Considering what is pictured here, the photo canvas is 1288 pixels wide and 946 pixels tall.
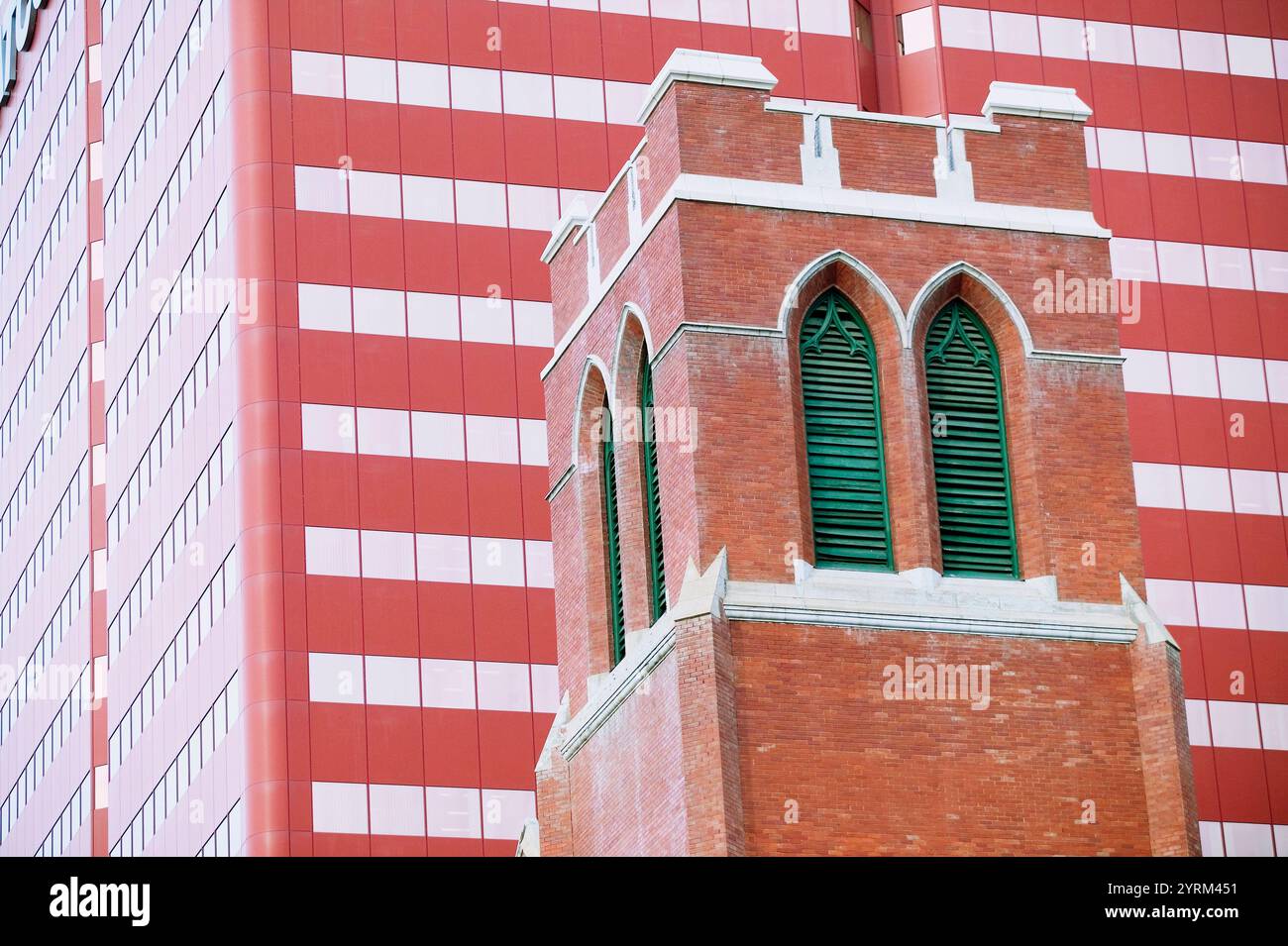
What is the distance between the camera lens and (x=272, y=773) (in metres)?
73.0

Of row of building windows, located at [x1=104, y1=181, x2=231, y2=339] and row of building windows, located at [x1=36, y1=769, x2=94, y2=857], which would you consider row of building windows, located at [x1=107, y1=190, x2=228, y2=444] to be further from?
row of building windows, located at [x1=36, y1=769, x2=94, y2=857]

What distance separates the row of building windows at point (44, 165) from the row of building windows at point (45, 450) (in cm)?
792

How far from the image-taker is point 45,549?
3701 inches

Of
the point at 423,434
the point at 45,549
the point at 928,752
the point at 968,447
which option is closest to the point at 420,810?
the point at 423,434

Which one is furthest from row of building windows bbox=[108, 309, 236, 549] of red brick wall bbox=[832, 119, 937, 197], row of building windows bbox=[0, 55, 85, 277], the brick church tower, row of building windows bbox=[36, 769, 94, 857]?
red brick wall bbox=[832, 119, 937, 197]

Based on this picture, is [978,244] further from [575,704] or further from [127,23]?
[127,23]

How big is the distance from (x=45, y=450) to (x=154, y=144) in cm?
1251

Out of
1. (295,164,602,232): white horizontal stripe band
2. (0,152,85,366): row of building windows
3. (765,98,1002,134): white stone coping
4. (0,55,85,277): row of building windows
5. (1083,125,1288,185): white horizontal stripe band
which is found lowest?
(765,98,1002,134): white stone coping

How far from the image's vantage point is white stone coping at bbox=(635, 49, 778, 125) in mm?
43250

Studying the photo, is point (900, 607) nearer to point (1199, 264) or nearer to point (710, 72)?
point (710, 72)

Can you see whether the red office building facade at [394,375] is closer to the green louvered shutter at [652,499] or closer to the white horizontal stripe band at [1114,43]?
the white horizontal stripe band at [1114,43]

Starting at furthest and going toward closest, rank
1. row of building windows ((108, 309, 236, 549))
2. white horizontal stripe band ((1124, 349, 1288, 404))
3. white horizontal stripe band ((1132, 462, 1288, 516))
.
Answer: white horizontal stripe band ((1124, 349, 1288, 404)) → white horizontal stripe band ((1132, 462, 1288, 516)) → row of building windows ((108, 309, 236, 549))

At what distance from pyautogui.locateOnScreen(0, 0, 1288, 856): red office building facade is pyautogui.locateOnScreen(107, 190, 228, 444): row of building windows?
0.21 metres
